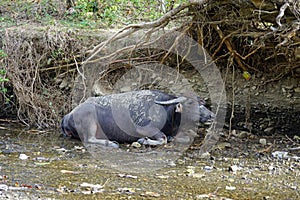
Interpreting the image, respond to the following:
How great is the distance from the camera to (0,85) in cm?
739

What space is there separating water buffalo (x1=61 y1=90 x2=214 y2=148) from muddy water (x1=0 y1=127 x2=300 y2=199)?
1.54ft

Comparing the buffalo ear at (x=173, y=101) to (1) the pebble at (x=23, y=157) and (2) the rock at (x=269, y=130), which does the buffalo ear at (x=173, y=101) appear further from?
(1) the pebble at (x=23, y=157)

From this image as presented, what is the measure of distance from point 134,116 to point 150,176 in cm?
178

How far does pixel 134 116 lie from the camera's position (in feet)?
20.8

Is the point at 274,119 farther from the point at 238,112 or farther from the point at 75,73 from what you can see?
the point at 75,73

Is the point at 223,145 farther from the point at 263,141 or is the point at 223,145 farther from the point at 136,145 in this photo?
the point at 136,145

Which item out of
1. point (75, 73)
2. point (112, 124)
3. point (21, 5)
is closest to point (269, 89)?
point (112, 124)

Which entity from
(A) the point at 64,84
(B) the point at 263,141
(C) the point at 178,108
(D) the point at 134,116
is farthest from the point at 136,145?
(A) the point at 64,84

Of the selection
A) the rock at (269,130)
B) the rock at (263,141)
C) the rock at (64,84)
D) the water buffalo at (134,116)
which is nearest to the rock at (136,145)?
the water buffalo at (134,116)

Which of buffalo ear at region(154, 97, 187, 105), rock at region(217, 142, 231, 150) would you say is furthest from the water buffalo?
rock at region(217, 142, 231, 150)

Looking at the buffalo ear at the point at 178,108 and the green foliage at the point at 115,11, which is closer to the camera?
the buffalo ear at the point at 178,108

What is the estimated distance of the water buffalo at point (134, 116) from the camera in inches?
246

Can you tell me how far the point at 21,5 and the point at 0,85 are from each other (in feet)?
8.71

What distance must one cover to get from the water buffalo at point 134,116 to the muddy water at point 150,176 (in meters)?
0.47
